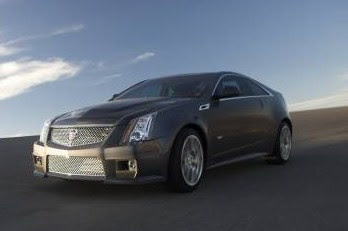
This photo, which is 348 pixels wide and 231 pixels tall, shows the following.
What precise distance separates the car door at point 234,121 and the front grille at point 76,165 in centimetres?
185

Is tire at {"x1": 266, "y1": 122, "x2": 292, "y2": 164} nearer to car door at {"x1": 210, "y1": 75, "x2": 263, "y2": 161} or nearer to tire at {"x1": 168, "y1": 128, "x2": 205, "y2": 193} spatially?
car door at {"x1": 210, "y1": 75, "x2": 263, "y2": 161}

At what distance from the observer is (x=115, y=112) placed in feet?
27.2

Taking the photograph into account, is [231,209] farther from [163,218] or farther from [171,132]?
[171,132]

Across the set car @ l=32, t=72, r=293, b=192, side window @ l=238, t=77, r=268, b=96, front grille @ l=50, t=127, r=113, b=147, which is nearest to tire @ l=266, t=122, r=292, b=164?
side window @ l=238, t=77, r=268, b=96

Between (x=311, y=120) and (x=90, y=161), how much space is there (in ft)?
53.6

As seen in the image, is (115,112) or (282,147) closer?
(115,112)

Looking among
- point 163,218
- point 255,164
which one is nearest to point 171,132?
point 163,218

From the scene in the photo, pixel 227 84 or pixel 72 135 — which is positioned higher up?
pixel 227 84

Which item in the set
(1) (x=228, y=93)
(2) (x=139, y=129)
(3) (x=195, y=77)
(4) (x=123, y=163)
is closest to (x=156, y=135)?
(2) (x=139, y=129)

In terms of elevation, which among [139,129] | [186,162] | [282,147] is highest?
[139,129]

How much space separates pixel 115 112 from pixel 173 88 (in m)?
1.68

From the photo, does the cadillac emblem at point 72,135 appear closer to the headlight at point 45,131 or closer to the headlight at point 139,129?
the headlight at point 45,131

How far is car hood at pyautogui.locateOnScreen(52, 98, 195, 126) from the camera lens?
321 inches

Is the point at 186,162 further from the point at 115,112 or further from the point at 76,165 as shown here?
the point at 76,165
